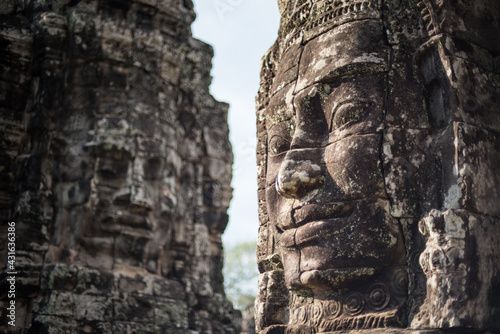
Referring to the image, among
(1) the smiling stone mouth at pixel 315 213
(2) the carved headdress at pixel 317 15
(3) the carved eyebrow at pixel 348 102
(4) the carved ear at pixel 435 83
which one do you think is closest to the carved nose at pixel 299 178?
(1) the smiling stone mouth at pixel 315 213

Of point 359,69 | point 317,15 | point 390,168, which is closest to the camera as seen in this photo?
point 390,168

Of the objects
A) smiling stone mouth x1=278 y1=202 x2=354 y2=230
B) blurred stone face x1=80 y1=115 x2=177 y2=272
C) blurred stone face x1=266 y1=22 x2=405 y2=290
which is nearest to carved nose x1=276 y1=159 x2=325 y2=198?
blurred stone face x1=266 y1=22 x2=405 y2=290

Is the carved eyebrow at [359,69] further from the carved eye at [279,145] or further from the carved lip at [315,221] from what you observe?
the carved lip at [315,221]

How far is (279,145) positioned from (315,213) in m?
0.85

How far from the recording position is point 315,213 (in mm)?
4039

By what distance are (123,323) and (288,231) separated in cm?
446

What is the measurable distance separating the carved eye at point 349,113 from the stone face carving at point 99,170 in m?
4.71

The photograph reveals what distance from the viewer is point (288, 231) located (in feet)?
13.8

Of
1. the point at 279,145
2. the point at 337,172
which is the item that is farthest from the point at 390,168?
the point at 279,145

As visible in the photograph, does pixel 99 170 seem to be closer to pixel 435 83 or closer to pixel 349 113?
pixel 349 113

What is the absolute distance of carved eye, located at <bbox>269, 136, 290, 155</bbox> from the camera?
469 centimetres

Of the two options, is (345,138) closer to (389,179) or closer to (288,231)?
(389,179)

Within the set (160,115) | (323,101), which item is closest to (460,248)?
(323,101)

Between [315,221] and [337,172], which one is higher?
[337,172]
